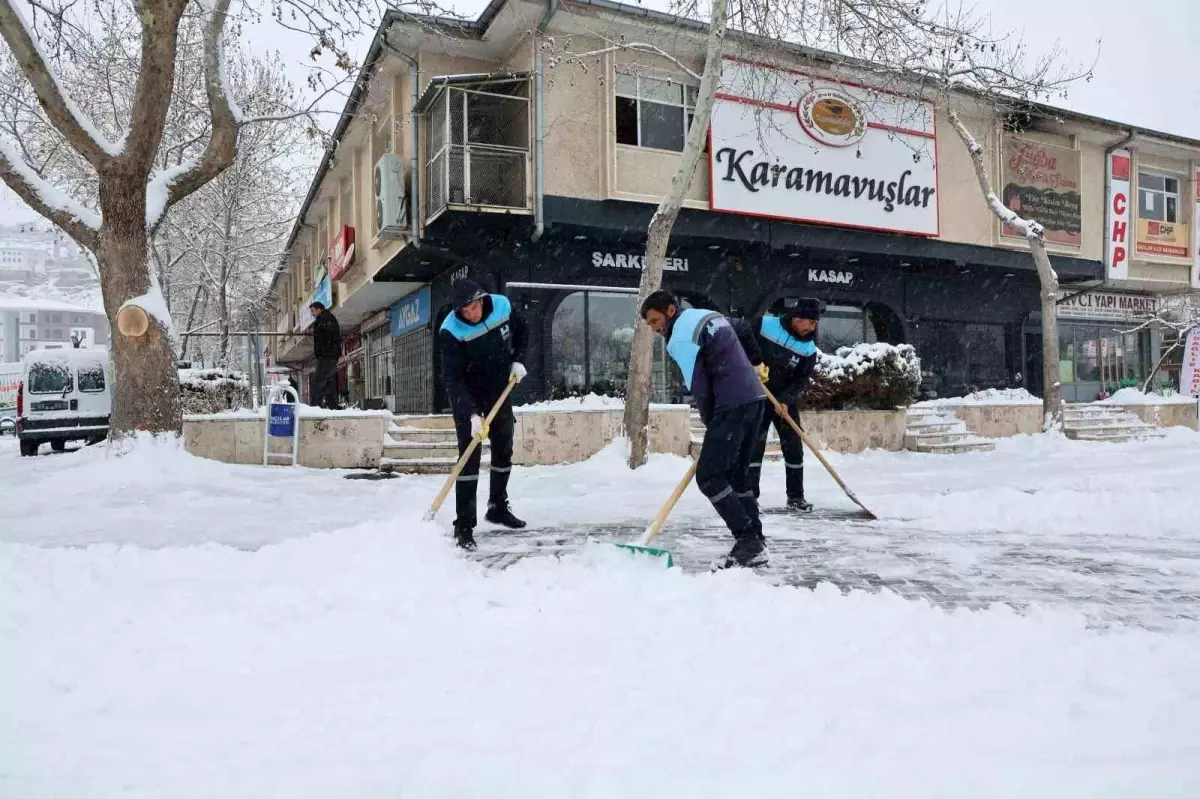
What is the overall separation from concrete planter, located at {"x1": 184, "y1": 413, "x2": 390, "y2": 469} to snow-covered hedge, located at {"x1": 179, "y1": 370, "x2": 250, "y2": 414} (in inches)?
49.4

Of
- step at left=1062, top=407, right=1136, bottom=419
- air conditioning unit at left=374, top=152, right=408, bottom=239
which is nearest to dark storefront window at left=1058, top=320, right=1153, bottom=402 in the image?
step at left=1062, top=407, right=1136, bottom=419

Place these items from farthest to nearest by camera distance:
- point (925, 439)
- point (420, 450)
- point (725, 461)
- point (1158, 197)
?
1. point (1158, 197)
2. point (925, 439)
3. point (420, 450)
4. point (725, 461)

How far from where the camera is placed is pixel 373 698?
2922mm

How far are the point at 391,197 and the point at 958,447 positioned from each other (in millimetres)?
10675

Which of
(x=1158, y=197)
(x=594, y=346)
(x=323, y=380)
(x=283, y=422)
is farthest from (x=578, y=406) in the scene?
(x=1158, y=197)

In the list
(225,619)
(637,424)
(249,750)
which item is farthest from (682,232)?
(249,750)

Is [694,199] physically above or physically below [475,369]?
above

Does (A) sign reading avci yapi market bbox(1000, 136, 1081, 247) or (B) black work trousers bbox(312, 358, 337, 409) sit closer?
(B) black work trousers bbox(312, 358, 337, 409)

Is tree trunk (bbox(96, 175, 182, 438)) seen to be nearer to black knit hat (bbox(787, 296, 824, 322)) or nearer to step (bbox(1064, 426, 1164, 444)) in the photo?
black knit hat (bbox(787, 296, 824, 322))

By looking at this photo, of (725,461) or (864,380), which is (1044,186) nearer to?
(864,380)

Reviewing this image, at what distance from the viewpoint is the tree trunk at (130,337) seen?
9859 mm

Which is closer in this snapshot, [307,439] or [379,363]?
[307,439]

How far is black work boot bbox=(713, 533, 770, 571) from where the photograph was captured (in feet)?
16.4

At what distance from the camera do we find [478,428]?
5980 mm
